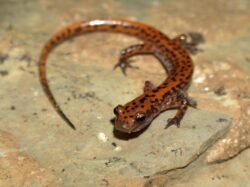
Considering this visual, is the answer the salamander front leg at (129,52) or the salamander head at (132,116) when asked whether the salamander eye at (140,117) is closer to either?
the salamander head at (132,116)

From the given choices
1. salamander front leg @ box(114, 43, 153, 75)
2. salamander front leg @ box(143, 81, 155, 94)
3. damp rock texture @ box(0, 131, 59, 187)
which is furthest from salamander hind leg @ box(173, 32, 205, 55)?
damp rock texture @ box(0, 131, 59, 187)

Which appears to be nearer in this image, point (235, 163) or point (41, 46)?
point (235, 163)

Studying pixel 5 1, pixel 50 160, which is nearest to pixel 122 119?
pixel 50 160

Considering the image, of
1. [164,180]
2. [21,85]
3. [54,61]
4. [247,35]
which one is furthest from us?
[247,35]

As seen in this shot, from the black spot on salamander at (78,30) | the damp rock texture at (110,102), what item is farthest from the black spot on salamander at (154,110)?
the black spot on salamander at (78,30)

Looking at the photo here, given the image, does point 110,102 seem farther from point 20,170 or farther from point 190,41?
point 190,41

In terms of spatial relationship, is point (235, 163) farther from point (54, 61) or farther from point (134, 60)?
point (54, 61)

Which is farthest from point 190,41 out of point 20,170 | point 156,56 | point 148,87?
point 20,170
